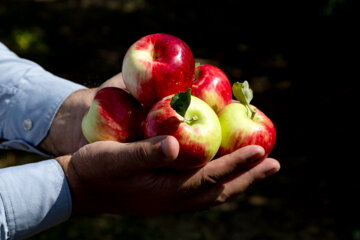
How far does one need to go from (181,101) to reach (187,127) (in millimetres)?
100

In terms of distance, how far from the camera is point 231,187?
1797mm

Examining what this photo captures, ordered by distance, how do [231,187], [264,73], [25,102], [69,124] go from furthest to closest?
[264,73], [25,102], [69,124], [231,187]

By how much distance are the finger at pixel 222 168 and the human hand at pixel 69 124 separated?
695mm

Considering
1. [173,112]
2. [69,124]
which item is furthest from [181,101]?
[69,124]

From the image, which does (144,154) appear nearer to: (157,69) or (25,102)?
(157,69)

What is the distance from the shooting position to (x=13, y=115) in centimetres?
230

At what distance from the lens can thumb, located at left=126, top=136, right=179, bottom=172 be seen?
4.74 ft

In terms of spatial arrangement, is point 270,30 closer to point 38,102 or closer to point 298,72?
point 298,72

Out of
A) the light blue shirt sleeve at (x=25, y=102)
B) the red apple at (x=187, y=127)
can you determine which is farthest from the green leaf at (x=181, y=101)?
the light blue shirt sleeve at (x=25, y=102)

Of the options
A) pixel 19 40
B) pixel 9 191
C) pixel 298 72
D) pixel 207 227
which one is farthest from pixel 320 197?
pixel 19 40

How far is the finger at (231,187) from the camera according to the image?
174 cm

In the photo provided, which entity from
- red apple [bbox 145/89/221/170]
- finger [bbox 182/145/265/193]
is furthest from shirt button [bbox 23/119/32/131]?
finger [bbox 182/145/265/193]

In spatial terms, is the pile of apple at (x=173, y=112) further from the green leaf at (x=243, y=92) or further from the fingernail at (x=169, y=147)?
the fingernail at (x=169, y=147)

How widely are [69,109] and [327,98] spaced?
273cm
